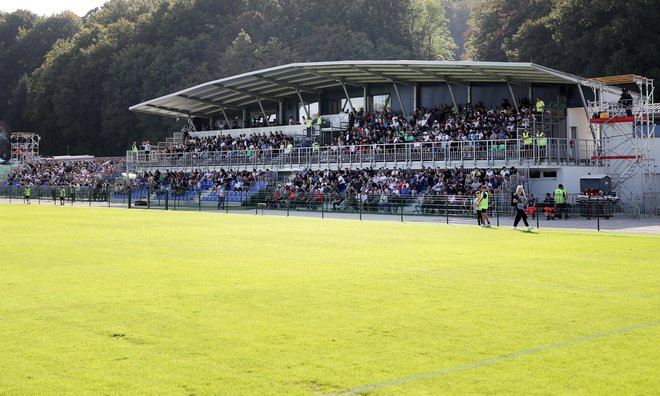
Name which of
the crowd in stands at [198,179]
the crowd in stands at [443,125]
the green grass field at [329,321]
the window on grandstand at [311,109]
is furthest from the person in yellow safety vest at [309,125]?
the green grass field at [329,321]

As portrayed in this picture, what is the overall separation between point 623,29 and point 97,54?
2794 inches

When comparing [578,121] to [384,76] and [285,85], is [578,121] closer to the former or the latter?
[384,76]

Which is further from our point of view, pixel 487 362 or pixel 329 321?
pixel 329 321

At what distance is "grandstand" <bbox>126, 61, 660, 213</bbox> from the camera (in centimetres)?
3881

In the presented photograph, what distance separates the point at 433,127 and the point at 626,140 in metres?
11.7

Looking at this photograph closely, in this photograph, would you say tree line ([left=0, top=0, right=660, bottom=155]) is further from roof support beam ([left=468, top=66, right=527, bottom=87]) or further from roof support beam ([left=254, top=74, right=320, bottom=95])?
roof support beam ([left=468, top=66, right=527, bottom=87])

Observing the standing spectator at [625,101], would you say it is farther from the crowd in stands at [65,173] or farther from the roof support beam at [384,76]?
the crowd in stands at [65,173]

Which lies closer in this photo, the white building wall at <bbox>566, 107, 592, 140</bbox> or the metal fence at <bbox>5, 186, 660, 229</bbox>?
the metal fence at <bbox>5, 186, 660, 229</bbox>

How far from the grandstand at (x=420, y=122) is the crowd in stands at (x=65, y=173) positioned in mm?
5267

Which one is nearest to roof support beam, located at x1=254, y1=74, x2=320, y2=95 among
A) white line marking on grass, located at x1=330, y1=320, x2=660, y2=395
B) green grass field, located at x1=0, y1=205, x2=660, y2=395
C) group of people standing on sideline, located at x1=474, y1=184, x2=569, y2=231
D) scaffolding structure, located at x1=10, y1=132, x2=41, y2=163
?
group of people standing on sideline, located at x1=474, y1=184, x2=569, y2=231

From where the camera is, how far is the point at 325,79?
54.9m

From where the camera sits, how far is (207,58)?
309ft

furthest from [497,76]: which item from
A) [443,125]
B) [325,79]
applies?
[325,79]

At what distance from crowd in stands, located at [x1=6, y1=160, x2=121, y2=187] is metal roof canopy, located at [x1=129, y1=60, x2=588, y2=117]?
355 inches
